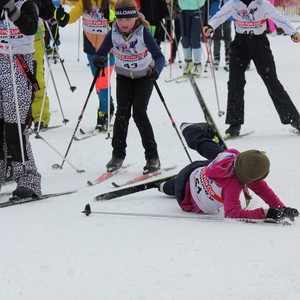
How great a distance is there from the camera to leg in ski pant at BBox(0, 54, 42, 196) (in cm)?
521

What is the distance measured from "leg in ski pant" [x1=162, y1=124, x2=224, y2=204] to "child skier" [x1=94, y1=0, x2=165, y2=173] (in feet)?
2.75

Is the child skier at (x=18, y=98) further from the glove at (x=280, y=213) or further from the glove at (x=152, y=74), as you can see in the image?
the glove at (x=280, y=213)

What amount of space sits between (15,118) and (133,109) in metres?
1.29

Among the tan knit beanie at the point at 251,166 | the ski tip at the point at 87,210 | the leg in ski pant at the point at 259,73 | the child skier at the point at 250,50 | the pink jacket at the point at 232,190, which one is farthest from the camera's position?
the leg in ski pant at the point at 259,73

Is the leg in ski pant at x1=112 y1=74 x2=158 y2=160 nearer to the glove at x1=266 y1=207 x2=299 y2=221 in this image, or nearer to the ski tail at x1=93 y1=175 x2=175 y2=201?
the ski tail at x1=93 y1=175 x2=175 y2=201

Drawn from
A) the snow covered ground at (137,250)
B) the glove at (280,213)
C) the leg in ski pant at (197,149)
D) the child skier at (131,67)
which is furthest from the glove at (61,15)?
the glove at (280,213)

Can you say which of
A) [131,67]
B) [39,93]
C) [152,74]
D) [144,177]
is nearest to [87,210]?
[144,177]

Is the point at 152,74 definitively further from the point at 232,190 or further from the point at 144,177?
the point at 232,190

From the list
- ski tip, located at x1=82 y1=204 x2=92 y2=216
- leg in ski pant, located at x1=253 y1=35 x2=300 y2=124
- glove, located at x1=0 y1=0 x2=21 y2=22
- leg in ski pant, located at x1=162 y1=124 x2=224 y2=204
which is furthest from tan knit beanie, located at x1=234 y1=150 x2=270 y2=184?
leg in ski pant, located at x1=253 y1=35 x2=300 y2=124

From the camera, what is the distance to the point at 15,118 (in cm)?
522

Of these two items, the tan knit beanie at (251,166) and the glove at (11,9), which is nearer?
the tan knit beanie at (251,166)

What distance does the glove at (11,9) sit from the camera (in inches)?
186

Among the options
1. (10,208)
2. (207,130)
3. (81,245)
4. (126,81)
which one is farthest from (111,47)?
(81,245)

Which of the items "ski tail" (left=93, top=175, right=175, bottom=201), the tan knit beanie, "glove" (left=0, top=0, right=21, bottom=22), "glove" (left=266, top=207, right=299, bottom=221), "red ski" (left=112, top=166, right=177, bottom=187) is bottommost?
"red ski" (left=112, top=166, right=177, bottom=187)
